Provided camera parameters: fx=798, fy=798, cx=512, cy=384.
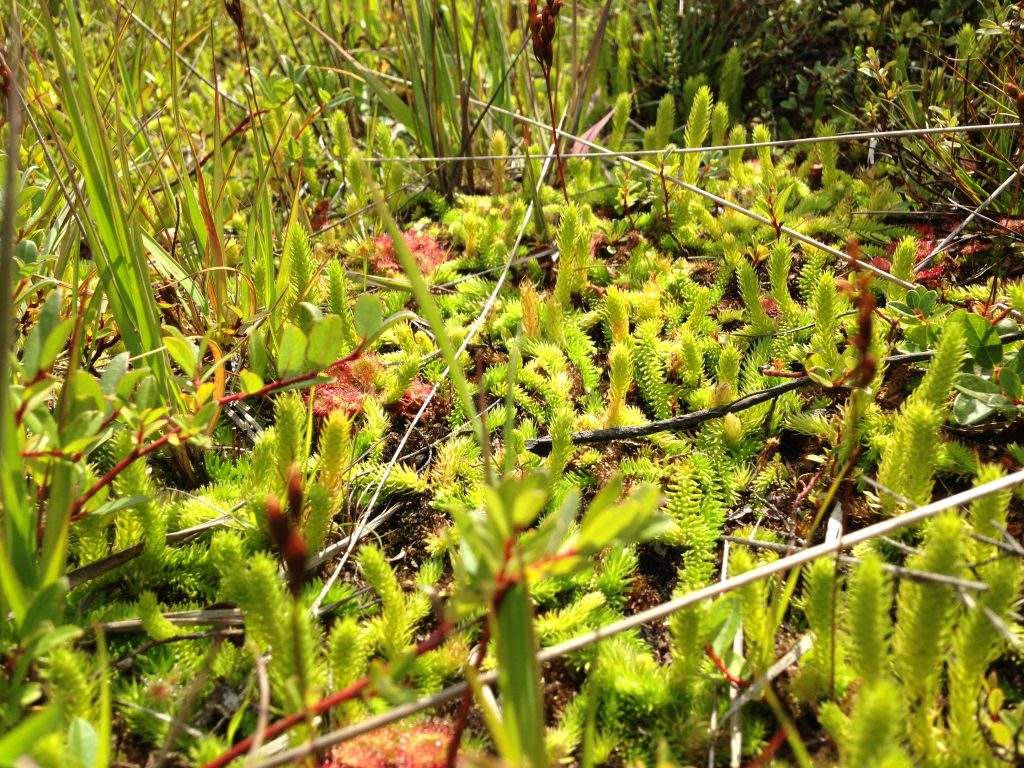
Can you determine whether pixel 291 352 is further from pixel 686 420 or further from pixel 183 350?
pixel 686 420

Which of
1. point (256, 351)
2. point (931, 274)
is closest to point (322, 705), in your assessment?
point (256, 351)

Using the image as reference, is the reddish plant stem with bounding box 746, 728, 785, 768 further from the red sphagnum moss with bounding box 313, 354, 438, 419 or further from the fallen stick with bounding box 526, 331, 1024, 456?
the red sphagnum moss with bounding box 313, 354, 438, 419

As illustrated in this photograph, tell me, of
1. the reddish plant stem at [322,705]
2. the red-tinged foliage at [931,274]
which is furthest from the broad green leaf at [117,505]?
the red-tinged foliage at [931,274]

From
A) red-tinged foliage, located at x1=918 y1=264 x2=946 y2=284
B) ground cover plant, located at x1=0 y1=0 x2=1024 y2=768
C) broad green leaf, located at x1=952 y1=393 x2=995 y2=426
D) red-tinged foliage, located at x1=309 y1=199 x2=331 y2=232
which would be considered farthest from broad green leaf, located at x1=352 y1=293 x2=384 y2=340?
red-tinged foliage, located at x1=918 y1=264 x2=946 y2=284

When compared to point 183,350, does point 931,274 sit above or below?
below

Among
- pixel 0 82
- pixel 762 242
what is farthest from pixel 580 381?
pixel 0 82

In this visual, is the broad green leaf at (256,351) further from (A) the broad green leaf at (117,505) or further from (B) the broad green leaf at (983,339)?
(B) the broad green leaf at (983,339)
